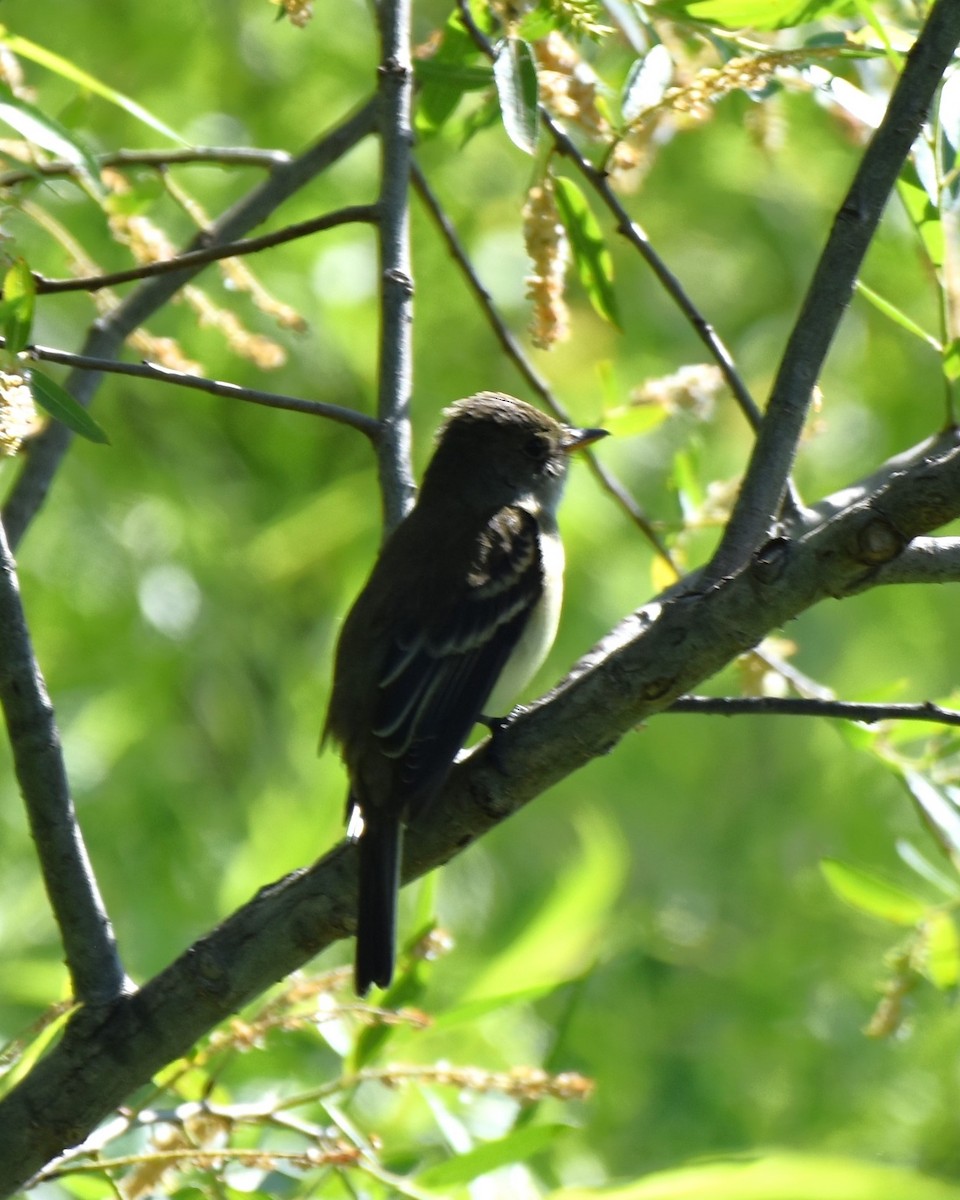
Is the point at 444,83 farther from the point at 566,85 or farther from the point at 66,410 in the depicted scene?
the point at 66,410

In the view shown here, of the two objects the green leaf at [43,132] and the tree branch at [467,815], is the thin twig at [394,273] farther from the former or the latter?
the green leaf at [43,132]

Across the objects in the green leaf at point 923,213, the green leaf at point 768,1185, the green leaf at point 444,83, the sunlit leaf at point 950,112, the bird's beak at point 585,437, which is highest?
the green leaf at point 444,83

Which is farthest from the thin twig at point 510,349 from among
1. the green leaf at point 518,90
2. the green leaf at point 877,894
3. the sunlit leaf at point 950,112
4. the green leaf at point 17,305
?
the green leaf at point 17,305

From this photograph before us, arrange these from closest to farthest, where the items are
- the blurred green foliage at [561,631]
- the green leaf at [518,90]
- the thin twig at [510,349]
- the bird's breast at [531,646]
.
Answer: the green leaf at [518,90]
the thin twig at [510,349]
the bird's breast at [531,646]
the blurred green foliage at [561,631]

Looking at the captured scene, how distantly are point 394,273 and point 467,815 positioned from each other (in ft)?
3.34

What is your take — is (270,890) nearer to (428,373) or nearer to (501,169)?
(428,373)

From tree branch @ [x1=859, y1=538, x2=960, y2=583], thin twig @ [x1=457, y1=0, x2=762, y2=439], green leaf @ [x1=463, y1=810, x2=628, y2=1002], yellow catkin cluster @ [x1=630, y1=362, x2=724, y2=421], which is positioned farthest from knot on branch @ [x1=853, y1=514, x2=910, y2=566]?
green leaf @ [x1=463, y1=810, x2=628, y2=1002]

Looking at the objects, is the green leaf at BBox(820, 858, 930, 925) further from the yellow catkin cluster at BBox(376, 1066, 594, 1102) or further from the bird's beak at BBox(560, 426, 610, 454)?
the bird's beak at BBox(560, 426, 610, 454)

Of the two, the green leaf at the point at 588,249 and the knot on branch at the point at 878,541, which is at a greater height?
the green leaf at the point at 588,249

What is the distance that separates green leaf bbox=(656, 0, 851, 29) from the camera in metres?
2.59

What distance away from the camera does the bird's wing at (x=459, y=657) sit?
320 centimetres

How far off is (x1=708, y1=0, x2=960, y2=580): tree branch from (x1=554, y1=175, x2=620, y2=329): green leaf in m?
0.65

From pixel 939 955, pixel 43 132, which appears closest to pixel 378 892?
pixel 939 955

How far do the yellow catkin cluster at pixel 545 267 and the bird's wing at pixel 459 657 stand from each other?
842 millimetres
